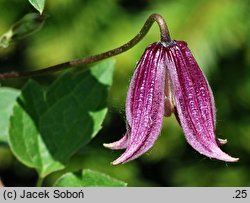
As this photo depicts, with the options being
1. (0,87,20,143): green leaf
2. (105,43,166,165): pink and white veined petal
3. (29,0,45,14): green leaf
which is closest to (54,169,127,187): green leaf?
(105,43,166,165): pink and white veined petal

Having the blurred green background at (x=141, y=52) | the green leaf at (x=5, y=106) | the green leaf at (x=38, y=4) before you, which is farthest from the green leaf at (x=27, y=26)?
the blurred green background at (x=141, y=52)

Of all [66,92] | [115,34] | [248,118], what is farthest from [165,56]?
[248,118]

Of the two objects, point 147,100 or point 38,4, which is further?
point 147,100

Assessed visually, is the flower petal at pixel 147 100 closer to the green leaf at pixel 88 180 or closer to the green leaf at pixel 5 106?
the green leaf at pixel 88 180

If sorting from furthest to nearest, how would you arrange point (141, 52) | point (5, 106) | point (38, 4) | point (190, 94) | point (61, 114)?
point (141, 52)
point (5, 106)
point (61, 114)
point (190, 94)
point (38, 4)

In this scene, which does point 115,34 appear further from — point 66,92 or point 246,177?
point 66,92

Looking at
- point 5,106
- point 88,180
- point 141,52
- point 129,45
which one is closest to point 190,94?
point 129,45

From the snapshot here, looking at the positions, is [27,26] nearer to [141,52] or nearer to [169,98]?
[169,98]
